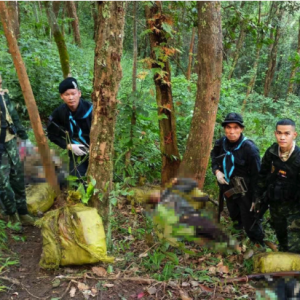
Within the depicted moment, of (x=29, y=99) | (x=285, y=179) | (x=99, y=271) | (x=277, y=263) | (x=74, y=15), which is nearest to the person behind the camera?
(x=99, y=271)

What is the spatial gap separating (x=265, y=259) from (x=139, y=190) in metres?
2.30

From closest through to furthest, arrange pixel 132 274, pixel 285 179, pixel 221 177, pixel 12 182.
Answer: pixel 132 274
pixel 285 179
pixel 12 182
pixel 221 177

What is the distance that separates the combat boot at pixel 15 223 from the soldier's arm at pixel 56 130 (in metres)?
1.12

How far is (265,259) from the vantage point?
331cm

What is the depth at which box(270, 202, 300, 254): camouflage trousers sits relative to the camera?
3.71 meters

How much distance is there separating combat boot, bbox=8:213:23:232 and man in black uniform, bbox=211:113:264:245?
279cm

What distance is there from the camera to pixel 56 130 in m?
4.21

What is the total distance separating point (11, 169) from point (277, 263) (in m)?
3.43

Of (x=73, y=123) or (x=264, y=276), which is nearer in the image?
(x=264, y=276)

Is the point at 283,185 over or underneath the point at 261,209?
over

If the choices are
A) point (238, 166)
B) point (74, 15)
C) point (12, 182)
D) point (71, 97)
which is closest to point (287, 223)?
point (238, 166)

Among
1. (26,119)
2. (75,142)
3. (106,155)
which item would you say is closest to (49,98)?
(26,119)

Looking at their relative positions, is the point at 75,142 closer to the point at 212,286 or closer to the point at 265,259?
the point at 212,286

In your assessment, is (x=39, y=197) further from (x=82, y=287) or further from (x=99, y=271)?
(x=82, y=287)
